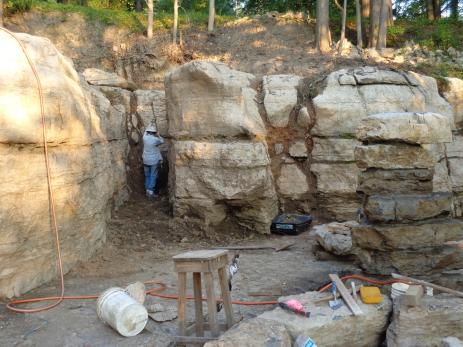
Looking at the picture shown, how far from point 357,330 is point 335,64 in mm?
7687

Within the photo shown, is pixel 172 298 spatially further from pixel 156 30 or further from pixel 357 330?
pixel 156 30

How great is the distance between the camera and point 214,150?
26.0 feet

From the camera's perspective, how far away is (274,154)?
8.94 m

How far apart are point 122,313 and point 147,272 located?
→ 2.03 metres

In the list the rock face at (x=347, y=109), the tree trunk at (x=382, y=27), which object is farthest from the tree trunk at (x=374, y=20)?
the rock face at (x=347, y=109)

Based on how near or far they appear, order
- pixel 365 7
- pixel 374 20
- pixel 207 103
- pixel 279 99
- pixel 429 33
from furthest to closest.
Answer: pixel 365 7 → pixel 429 33 → pixel 374 20 → pixel 279 99 → pixel 207 103

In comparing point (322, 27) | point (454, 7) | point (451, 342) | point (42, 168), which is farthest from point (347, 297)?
point (454, 7)

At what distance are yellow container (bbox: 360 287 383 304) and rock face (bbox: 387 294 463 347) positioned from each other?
0.18 m

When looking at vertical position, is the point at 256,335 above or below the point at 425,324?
above

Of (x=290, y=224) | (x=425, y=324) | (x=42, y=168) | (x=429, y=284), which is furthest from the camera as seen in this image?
(x=290, y=224)

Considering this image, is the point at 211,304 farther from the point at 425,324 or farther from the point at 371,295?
the point at 425,324

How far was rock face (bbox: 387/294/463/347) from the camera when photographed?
425cm

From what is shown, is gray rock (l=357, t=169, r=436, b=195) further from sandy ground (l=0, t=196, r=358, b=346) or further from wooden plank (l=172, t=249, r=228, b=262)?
wooden plank (l=172, t=249, r=228, b=262)

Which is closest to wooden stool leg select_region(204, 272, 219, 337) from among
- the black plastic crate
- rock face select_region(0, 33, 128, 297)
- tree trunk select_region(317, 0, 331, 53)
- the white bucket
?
the white bucket
